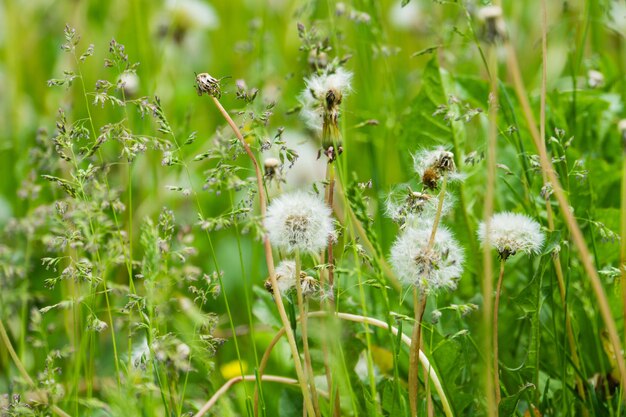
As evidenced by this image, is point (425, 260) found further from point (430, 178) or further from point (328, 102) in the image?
point (328, 102)

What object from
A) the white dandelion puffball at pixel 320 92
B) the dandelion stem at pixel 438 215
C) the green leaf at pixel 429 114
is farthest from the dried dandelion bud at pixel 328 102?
the green leaf at pixel 429 114

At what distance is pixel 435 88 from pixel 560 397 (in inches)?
21.4

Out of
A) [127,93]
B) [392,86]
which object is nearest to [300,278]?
[392,86]

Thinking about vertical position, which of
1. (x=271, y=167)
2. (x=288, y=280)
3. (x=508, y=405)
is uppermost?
(x=271, y=167)

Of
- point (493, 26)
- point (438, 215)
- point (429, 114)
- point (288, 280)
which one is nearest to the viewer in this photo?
point (493, 26)

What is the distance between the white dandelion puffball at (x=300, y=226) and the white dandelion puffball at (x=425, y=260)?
0.25 ft

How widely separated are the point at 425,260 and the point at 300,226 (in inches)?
5.1

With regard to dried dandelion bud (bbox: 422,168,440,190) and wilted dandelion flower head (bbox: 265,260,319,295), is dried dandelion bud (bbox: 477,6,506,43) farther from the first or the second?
wilted dandelion flower head (bbox: 265,260,319,295)

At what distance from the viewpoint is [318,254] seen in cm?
82

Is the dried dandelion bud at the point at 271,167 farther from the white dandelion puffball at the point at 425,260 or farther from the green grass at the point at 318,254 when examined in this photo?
the white dandelion puffball at the point at 425,260

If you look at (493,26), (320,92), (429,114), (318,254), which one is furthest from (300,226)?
(429,114)

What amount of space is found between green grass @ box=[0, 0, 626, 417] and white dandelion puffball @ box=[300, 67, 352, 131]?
39mm

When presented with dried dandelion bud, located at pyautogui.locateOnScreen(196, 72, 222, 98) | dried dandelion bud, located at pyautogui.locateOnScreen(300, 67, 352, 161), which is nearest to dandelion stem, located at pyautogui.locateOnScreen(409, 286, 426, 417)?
dried dandelion bud, located at pyautogui.locateOnScreen(300, 67, 352, 161)

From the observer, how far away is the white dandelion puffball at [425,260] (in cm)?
81
